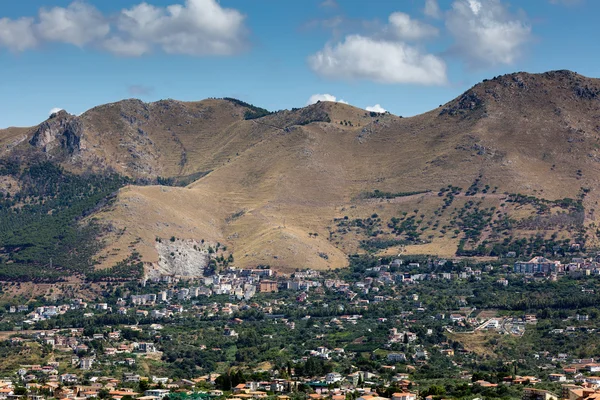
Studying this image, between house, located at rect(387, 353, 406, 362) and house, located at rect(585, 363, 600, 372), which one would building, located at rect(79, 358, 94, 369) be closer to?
house, located at rect(387, 353, 406, 362)

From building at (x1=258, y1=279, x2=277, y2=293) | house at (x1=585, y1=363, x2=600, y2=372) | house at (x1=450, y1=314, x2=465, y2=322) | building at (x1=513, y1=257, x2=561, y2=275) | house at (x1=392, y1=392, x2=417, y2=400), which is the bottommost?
house at (x1=392, y1=392, x2=417, y2=400)

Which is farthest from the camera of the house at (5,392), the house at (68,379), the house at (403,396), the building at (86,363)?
the building at (86,363)

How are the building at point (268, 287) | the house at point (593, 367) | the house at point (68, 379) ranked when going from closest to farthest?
1. the house at point (68, 379)
2. the house at point (593, 367)
3. the building at point (268, 287)

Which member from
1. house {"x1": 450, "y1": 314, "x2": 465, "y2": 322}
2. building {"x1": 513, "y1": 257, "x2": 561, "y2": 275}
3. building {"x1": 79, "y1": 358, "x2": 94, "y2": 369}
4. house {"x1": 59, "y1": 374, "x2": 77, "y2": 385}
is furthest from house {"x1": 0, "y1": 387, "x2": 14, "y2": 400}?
building {"x1": 513, "y1": 257, "x2": 561, "y2": 275}

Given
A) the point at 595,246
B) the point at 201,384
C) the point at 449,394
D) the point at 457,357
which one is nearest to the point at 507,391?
the point at 449,394

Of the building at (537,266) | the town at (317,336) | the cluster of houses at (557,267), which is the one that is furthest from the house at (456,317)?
the building at (537,266)

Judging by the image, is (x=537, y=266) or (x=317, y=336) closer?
(x=317, y=336)

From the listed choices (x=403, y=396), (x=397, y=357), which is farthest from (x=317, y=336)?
(x=403, y=396)

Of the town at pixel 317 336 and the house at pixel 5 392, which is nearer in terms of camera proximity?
the house at pixel 5 392

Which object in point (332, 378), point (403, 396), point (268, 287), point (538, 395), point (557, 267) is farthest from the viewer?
point (268, 287)

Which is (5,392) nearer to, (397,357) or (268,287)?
(397,357)

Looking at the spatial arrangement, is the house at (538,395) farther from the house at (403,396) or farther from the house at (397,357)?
the house at (397,357)

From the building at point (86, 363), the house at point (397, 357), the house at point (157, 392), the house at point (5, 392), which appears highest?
the house at point (397, 357)
